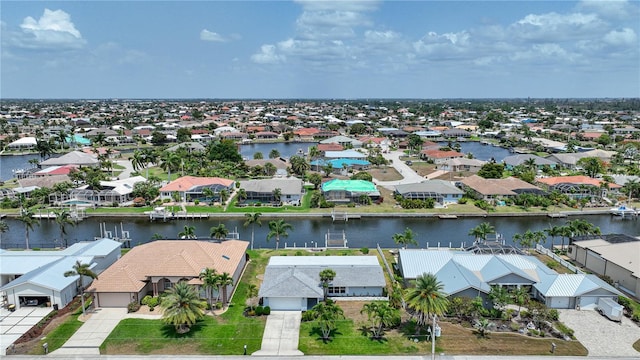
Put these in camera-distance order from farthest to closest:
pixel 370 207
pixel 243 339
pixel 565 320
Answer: pixel 370 207 < pixel 565 320 < pixel 243 339

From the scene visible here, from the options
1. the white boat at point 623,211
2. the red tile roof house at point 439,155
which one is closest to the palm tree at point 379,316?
the white boat at point 623,211

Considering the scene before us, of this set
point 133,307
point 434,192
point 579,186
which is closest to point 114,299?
point 133,307

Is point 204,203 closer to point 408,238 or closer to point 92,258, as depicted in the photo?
point 92,258

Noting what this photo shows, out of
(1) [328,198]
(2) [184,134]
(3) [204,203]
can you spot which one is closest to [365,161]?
(1) [328,198]

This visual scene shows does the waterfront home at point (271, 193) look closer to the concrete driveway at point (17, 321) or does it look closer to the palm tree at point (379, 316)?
the concrete driveway at point (17, 321)

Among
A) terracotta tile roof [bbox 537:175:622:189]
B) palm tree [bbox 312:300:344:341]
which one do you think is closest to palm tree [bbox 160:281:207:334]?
palm tree [bbox 312:300:344:341]

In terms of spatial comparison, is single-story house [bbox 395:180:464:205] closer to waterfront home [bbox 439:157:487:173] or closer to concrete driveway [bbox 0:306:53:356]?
waterfront home [bbox 439:157:487:173]
